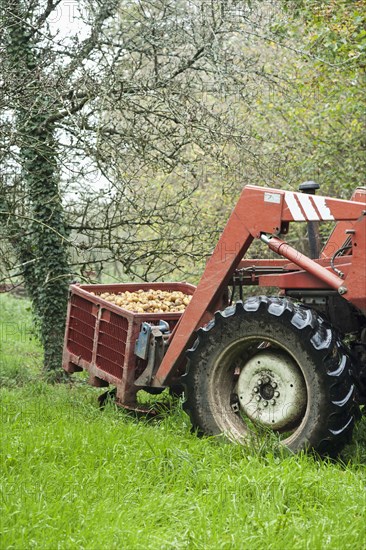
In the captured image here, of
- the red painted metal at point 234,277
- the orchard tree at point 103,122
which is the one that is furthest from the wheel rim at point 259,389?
the orchard tree at point 103,122

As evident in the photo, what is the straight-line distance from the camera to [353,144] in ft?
40.2

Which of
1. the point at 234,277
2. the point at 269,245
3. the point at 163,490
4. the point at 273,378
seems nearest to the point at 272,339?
the point at 273,378

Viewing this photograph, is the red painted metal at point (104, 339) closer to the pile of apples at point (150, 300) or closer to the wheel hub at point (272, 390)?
the pile of apples at point (150, 300)

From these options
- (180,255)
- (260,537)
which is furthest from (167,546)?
(180,255)

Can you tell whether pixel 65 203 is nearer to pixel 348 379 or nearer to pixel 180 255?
pixel 180 255

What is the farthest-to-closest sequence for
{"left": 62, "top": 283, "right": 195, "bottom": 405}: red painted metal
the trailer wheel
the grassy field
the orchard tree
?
the orchard tree, {"left": 62, "top": 283, "right": 195, "bottom": 405}: red painted metal, the trailer wheel, the grassy field

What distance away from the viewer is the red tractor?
493cm

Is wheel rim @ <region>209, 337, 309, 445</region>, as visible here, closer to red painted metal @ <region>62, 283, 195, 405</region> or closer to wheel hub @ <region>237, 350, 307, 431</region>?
wheel hub @ <region>237, 350, 307, 431</region>

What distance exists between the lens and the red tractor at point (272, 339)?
4926mm

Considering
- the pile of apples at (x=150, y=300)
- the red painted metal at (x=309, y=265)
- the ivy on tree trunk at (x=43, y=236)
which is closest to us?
the red painted metal at (x=309, y=265)

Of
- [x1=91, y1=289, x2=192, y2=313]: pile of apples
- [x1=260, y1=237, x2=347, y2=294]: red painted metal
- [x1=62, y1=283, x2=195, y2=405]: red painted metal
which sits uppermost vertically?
[x1=260, y1=237, x2=347, y2=294]: red painted metal

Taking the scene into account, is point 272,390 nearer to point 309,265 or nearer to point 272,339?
point 272,339

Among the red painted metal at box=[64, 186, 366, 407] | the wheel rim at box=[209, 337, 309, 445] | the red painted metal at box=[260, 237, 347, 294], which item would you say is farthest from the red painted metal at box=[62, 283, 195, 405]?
the red painted metal at box=[260, 237, 347, 294]

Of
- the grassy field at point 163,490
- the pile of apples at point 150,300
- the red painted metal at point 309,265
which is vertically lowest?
the grassy field at point 163,490
